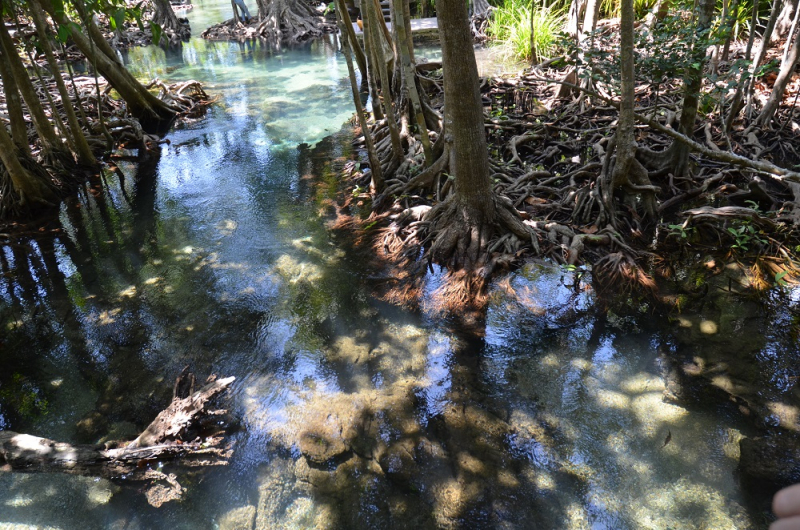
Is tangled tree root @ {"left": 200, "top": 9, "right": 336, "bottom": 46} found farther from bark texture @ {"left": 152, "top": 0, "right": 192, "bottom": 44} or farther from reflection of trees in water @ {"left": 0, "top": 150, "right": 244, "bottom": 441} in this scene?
reflection of trees in water @ {"left": 0, "top": 150, "right": 244, "bottom": 441}

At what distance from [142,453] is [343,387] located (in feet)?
5.08

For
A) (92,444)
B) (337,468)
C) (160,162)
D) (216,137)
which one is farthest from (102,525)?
(216,137)

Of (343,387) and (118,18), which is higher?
(118,18)

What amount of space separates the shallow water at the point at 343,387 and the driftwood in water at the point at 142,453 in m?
0.11

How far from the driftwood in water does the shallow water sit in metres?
0.11

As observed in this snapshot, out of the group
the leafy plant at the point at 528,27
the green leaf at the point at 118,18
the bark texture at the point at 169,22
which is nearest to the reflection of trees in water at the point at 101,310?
the green leaf at the point at 118,18

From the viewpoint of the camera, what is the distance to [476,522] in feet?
10.6

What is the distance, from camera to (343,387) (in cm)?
435

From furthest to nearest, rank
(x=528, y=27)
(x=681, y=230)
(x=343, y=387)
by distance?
(x=528, y=27)
(x=681, y=230)
(x=343, y=387)

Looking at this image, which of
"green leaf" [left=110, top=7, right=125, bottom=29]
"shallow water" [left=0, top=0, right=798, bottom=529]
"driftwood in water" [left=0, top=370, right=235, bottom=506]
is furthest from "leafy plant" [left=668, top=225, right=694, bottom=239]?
"green leaf" [left=110, top=7, right=125, bottom=29]

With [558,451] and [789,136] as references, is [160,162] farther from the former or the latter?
[789,136]

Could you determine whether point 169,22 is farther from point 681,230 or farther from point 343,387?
point 681,230

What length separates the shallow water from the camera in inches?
133

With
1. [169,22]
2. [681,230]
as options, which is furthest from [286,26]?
[681,230]
